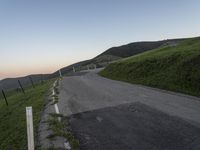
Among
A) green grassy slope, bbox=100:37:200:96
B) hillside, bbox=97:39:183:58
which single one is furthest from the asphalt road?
hillside, bbox=97:39:183:58

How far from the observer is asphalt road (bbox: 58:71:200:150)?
607cm

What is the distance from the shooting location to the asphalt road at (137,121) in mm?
6071

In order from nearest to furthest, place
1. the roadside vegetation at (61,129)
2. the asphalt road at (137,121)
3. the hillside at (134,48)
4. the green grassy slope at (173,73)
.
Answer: the asphalt road at (137,121)
the roadside vegetation at (61,129)
the green grassy slope at (173,73)
the hillside at (134,48)

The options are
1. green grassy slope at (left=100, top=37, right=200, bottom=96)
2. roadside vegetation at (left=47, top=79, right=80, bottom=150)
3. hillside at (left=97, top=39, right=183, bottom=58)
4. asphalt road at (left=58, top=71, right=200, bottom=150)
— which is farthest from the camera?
hillside at (left=97, top=39, right=183, bottom=58)

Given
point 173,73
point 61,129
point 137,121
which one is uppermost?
point 173,73

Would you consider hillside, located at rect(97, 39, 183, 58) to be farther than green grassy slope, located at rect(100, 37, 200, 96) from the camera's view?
Yes

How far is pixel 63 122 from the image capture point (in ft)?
27.9

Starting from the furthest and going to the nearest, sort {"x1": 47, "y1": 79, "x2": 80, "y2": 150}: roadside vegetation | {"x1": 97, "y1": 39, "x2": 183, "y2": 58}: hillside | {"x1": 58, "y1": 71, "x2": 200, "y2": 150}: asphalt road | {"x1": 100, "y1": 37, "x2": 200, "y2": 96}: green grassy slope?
1. {"x1": 97, "y1": 39, "x2": 183, "y2": 58}: hillside
2. {"x1": 100, "y1": 37, "x2": 200, "y2": 96}: green grassy slope
3. {"x1": 47, "y1": 79, "x2": 80, "y2": 150}: roadside vegetation
4. {"x1": 58, "y1": 71, "x2": 200, "y2": 150}: asphalt road

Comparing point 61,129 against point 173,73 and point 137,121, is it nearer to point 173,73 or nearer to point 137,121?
point 137,121

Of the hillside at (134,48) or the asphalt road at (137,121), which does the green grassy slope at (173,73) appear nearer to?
the asphalt road at (137,121)

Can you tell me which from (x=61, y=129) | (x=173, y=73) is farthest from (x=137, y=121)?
(x=173, y=73)

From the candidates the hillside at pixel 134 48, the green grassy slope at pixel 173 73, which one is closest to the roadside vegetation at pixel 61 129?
the green grassy slope at pixel 173 73

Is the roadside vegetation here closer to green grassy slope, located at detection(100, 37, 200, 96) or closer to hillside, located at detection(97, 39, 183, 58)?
green grassy slope, located at detection(100, 37, 200, 96)

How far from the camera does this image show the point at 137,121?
784cm
